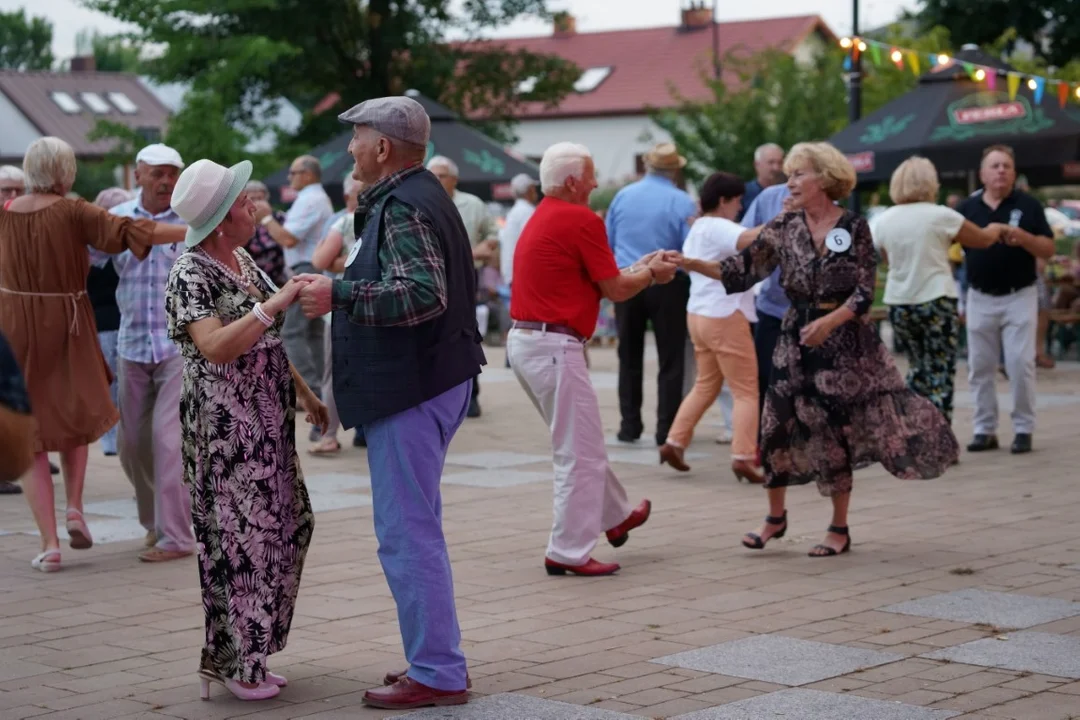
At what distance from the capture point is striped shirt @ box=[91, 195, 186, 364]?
8.29m

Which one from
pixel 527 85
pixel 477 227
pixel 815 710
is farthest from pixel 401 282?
pixel 527 85

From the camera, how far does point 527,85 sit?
144 ft

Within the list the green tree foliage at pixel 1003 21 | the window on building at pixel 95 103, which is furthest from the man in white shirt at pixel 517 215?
the window on building at pixel 95 103

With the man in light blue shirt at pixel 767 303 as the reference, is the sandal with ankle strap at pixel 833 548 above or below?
below

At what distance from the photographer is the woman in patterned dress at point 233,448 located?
17.8 ft

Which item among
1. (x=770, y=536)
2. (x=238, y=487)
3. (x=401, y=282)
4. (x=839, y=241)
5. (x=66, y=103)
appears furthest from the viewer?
(x=66, y=103)

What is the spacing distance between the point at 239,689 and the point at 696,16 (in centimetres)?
6696

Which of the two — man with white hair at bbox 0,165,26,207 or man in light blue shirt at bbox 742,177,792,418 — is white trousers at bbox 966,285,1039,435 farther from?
man with white hair at bbox 0,165,26,207

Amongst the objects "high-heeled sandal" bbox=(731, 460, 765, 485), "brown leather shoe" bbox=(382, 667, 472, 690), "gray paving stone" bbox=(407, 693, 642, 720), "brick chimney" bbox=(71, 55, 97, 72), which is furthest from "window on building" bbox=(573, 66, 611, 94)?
"gray paving stone" bbox=(407, 693, 642, 720)

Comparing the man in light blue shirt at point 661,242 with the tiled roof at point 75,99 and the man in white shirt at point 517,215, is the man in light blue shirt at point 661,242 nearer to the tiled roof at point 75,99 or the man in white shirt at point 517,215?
the man in white shirt at point 517,215

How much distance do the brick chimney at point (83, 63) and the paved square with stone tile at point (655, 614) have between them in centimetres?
7502

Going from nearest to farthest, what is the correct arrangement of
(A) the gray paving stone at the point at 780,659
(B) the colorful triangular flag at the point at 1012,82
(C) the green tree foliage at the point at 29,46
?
(A) the gray paving stone at the point at 780,659, (B) the colorful triangular flag at the point at 1012,82, (C) the green tree foliage at the point at 29,46

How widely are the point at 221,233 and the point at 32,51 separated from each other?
98.3 meters

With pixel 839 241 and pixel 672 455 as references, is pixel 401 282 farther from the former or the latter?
pixel 672 455
